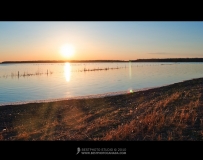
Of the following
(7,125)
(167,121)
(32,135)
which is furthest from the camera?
(7,125)

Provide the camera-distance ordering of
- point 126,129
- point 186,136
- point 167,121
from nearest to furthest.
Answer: point 186,136 < point 126,129 < point 167,121
